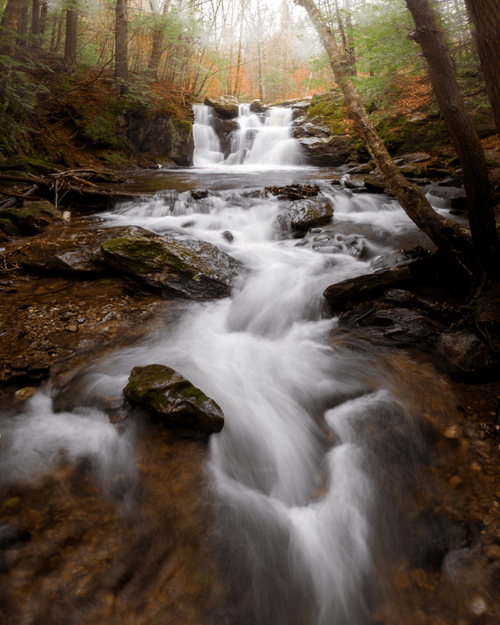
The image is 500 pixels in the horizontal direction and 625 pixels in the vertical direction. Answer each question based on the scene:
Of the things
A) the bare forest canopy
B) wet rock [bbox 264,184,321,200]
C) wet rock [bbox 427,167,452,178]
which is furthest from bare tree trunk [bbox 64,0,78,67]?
wet rock [bbox 427,167,452,178]

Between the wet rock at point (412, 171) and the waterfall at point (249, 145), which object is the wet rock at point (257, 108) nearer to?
the waterfall at point (249, 145)

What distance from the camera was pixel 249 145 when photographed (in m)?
17.2


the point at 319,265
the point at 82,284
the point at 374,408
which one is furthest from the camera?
the point at 319,265

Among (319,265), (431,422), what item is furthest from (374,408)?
(319,265)

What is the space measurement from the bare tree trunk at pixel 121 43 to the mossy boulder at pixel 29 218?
388 inches

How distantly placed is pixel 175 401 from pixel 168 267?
270cm

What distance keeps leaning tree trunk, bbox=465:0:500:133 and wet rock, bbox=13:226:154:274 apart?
486 cm

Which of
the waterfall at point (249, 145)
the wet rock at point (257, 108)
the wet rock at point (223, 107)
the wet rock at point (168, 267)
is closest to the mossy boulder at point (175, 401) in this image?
the wet rock at point (168, 267)

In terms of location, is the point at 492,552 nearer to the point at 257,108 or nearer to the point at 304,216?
the point at 304,216

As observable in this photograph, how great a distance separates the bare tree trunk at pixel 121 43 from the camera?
42.0 feet

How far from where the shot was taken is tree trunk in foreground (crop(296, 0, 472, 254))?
438 cm

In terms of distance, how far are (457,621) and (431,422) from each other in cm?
137

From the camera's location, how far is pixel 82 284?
473cm

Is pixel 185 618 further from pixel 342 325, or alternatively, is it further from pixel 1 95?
pixel 1 95
